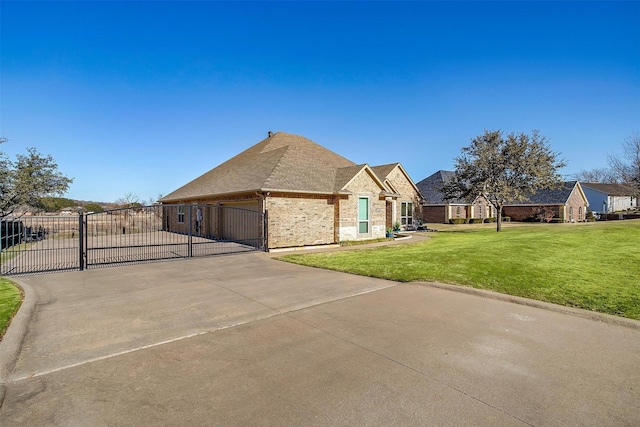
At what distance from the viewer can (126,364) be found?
4.28 metres

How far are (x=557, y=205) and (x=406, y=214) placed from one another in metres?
24.3

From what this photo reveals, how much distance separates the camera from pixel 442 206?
40500 mm

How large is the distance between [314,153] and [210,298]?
696 inches

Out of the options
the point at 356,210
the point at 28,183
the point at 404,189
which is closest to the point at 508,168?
the point at 404,189

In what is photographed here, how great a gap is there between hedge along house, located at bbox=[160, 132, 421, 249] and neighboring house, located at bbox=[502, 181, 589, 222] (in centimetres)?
3286

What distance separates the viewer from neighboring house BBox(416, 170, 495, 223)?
4033cm

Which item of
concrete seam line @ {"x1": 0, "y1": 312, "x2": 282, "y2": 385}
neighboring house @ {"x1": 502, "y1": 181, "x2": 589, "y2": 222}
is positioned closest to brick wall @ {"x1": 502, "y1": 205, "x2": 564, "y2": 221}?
neighboring house @ {"x1": 502, "y1": 181, "x2": 589, "y2": 222}

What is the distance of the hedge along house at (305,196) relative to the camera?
54.4ft

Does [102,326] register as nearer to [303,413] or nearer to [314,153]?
[303,413]

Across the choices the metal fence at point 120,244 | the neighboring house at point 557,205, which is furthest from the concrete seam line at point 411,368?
the neighboring house at point 557,205

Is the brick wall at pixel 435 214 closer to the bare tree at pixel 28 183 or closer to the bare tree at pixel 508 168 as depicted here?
the bare tree at pixel 508 168

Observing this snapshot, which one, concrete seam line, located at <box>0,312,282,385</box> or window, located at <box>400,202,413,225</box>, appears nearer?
concrete seam line, located at <box>0,312,282,385</box>

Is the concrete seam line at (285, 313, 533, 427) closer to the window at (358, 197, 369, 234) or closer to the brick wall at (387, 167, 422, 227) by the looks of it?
the window at (358, 197, 369, 234)

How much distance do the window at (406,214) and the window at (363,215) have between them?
41.7ft
